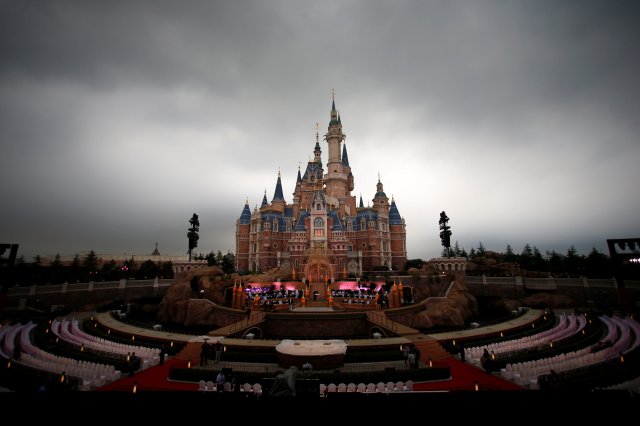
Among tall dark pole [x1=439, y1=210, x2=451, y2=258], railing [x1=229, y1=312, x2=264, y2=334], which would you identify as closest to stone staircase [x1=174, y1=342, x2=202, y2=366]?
railing [x1=229, y1=312, x2=264, y2=334]

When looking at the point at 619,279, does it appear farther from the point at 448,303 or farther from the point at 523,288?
the point at 523,288

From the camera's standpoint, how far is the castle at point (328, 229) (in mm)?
56594

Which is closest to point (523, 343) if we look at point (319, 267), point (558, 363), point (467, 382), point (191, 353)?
point (558, 363)

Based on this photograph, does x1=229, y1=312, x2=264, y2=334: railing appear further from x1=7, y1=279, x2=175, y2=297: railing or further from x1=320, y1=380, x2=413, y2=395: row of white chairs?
x1=7, y1=279, x2=175, y2=297: railing

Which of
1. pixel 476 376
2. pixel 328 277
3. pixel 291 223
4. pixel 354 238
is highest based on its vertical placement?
pixel 291 223

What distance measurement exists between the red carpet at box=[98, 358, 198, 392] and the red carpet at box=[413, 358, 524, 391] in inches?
493

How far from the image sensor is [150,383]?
1499 centimetres

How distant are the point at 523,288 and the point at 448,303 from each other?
1610cm

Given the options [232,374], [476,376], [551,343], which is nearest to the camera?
[232,374]

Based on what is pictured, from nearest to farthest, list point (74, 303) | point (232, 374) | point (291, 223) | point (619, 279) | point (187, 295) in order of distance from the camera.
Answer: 1. point (232, 374)
2. point (619, 279)
3. point (187, 295)
4. point (74, 303)
5. point (291, 223)

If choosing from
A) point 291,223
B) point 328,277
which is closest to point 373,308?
point 328,277

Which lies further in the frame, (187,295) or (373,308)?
(187,295)

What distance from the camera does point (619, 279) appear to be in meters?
16.9

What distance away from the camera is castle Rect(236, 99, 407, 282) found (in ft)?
186
